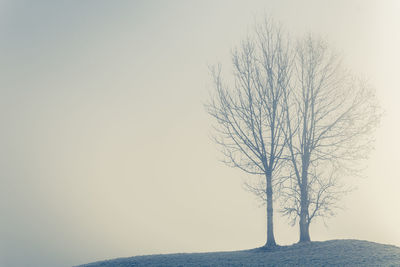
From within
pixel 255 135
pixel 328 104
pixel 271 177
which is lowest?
pixel 271 177

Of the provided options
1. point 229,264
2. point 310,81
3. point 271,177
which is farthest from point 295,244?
point 310,81

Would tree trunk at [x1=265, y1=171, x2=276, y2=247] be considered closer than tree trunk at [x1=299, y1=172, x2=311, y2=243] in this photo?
Yes

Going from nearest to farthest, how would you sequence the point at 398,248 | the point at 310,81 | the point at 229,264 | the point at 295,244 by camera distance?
the point at 229,264 < the point at 398,248 < the point at 295,244 < the point at 310,81

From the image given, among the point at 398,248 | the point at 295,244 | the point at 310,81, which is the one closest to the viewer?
the point at 398,248

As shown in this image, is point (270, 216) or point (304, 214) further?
point (304, 214)

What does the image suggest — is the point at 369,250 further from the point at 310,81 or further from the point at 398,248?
the point at 310,81

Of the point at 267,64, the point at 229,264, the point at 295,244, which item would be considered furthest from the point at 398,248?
the point at 267,64

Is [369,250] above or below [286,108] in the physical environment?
below

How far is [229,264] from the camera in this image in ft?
82.8

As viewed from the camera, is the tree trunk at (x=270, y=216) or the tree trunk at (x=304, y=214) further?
the tree trunk at (x=304, y=214)

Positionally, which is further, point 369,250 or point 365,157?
point 365,157

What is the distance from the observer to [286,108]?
30812mm

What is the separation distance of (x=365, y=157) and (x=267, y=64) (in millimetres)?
8627

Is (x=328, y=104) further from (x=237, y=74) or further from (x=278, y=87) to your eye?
(x=237, y=74)
